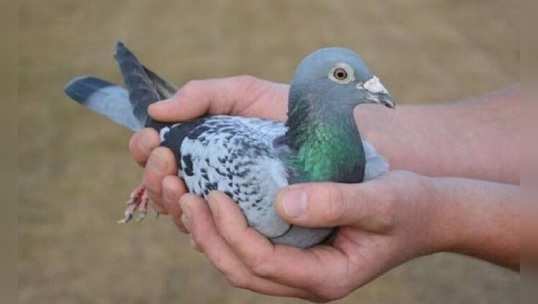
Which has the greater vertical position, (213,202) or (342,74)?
(342,74)

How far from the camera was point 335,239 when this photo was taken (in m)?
2.13

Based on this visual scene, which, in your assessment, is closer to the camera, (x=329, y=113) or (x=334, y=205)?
(x=334, y=205)

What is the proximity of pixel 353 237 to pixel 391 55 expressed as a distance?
384 centimetres

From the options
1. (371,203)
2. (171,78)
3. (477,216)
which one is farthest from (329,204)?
(171,78)

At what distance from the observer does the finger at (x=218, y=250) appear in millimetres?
2076

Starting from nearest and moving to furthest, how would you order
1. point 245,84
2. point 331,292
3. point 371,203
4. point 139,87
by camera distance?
point 371,203 < point 331,292 < point 139,87 < point 245,84

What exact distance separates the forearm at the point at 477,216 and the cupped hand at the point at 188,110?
64 cm

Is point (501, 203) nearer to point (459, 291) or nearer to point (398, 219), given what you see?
point (398, 219)

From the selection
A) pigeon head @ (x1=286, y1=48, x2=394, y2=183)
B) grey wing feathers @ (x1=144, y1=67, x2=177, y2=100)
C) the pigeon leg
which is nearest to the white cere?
pigeon head @ (x1=286, y1=48, x2=394, y2=183)

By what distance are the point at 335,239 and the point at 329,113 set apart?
0.34 m

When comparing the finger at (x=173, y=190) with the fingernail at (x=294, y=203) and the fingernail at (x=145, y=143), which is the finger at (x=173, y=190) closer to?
the fingernail at (x=145, y=143)

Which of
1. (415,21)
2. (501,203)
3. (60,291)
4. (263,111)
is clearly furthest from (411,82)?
(501,203)

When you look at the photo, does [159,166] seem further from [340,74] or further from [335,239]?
[340,74]

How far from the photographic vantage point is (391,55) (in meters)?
5.79
